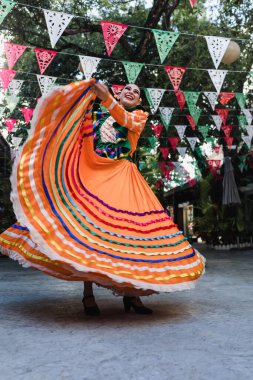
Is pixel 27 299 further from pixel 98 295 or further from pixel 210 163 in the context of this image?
pixel 210 163

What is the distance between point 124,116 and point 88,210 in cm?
75

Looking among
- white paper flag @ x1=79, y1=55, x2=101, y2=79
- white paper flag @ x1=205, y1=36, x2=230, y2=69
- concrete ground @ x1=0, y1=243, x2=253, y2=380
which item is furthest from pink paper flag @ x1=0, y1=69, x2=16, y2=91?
concrete ground @ x1=0, y1=243, x2=253, y2=380

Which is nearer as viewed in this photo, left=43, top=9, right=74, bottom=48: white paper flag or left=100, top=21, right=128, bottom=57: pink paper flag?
left=43, top=9, right=74, bottom=48: white paper flag

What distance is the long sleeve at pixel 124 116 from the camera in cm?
343

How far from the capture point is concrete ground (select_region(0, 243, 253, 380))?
6.89 ft

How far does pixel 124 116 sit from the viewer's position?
139 inches

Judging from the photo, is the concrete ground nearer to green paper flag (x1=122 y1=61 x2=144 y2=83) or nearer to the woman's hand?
the woman's hand

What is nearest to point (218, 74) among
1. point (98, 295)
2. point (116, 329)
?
point (98, 295)

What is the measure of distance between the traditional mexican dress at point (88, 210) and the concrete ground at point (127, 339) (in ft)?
1.00

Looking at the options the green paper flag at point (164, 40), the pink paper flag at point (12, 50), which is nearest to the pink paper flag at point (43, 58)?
the pink paper flag at point (12, 50)

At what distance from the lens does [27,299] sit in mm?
4395

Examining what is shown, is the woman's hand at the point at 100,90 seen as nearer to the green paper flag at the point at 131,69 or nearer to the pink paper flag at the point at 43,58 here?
the pink paper flag at the point at 43,58

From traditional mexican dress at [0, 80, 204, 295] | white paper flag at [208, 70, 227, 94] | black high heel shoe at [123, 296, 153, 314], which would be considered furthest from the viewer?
white paper flag at [208, 70, 227, 94]

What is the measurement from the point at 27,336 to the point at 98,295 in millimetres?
1987
